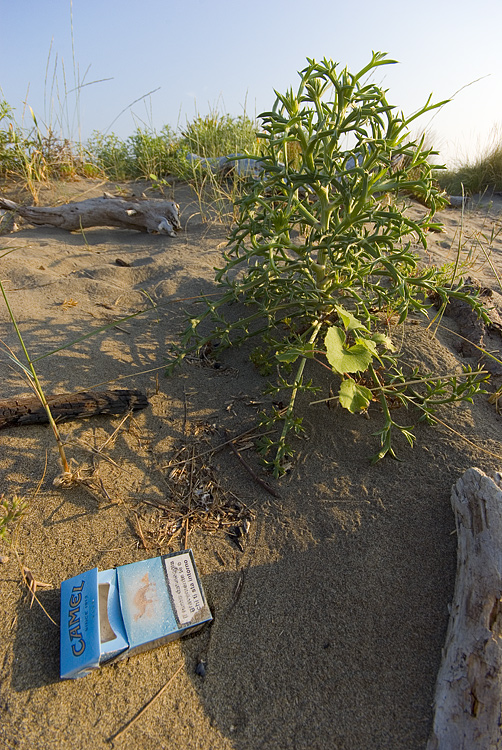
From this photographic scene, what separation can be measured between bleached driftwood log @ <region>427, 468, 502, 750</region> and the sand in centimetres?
9

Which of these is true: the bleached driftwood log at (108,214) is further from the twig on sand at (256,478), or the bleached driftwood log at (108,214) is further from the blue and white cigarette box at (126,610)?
the blue and white cigarette box at (126,610)

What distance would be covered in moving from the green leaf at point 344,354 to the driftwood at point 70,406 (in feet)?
2.93

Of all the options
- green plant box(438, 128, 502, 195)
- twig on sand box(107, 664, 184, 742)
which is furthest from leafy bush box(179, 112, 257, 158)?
twig on sand box(107, 664, 184, 742)

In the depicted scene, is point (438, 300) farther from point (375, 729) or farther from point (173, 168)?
point (173, 168)

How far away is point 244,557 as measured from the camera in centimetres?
167

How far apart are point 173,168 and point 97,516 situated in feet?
16.5

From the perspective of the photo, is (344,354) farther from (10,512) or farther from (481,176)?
(481,176)

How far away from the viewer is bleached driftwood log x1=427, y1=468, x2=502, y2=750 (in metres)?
1.17

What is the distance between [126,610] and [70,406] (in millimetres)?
902

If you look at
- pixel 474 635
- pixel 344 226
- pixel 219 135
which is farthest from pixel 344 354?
pixel 219 135

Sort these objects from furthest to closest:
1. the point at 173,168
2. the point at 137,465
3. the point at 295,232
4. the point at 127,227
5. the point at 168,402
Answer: the point at 173,168
the point at 127,227
the point at 295,232
the point at 168,402
the point at 137,465

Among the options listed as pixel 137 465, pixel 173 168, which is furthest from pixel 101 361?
pixel 173 168

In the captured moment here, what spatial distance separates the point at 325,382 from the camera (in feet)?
7.43

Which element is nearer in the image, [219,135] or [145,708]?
[145,708]
